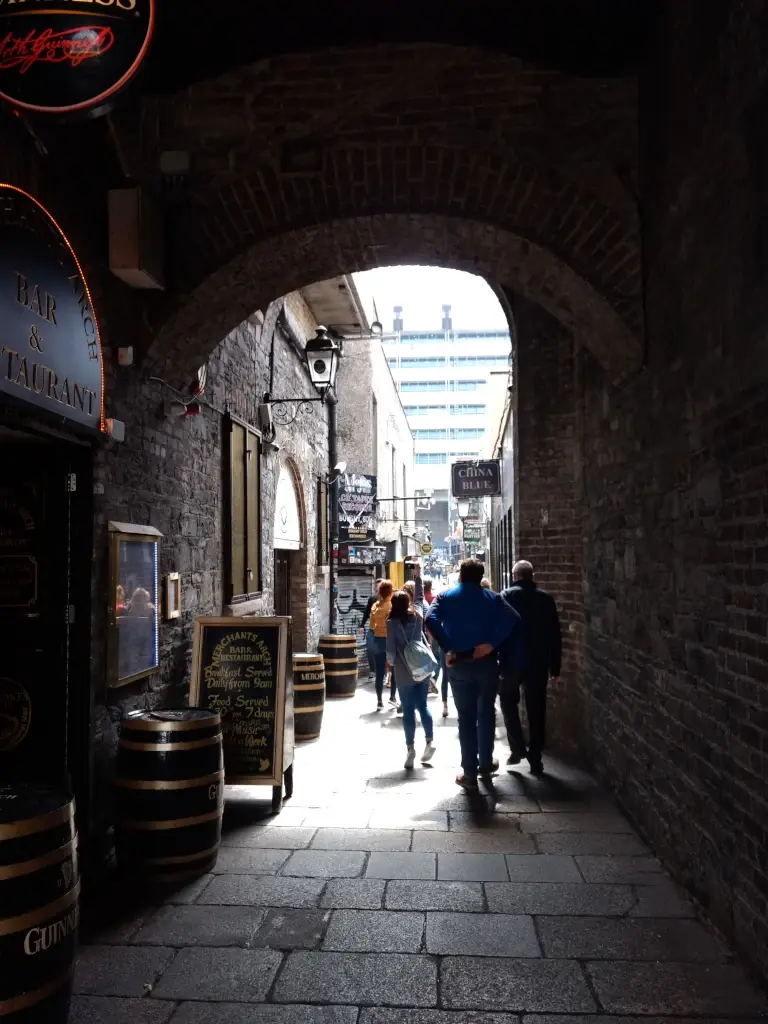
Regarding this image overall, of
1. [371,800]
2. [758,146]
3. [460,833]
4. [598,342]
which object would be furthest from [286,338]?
[758,146]

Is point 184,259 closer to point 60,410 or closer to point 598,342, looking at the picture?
point 60,410

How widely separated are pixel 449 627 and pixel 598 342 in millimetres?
2146

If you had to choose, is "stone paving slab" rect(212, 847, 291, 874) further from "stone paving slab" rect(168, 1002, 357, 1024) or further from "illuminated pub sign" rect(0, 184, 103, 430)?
"illuminated pub sign" rect(0, 184, 103, 430)

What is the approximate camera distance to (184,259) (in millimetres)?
5180

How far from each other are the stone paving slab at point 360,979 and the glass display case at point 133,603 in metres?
1.97

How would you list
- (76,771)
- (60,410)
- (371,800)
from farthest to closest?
(371,800), (76,771), (60,410)

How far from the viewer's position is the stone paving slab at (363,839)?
4461 millimetres

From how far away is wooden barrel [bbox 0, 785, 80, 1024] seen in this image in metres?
2.38

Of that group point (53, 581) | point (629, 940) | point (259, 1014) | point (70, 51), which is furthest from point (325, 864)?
point (70, 51)

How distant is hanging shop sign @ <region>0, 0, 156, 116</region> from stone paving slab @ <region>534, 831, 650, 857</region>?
4.26m

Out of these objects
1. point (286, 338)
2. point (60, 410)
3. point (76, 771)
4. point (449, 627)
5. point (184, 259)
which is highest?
point (286, 338)

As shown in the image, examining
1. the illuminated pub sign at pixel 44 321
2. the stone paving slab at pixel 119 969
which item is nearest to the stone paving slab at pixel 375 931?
the stone paving slab at pixel 119 969

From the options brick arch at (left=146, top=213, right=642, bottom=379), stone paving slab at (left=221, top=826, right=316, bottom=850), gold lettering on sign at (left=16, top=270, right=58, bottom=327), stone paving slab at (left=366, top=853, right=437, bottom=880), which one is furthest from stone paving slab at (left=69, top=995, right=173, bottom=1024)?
brick arch at (left=146, top=213, right=642, bottom=379)

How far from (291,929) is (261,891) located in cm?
47
